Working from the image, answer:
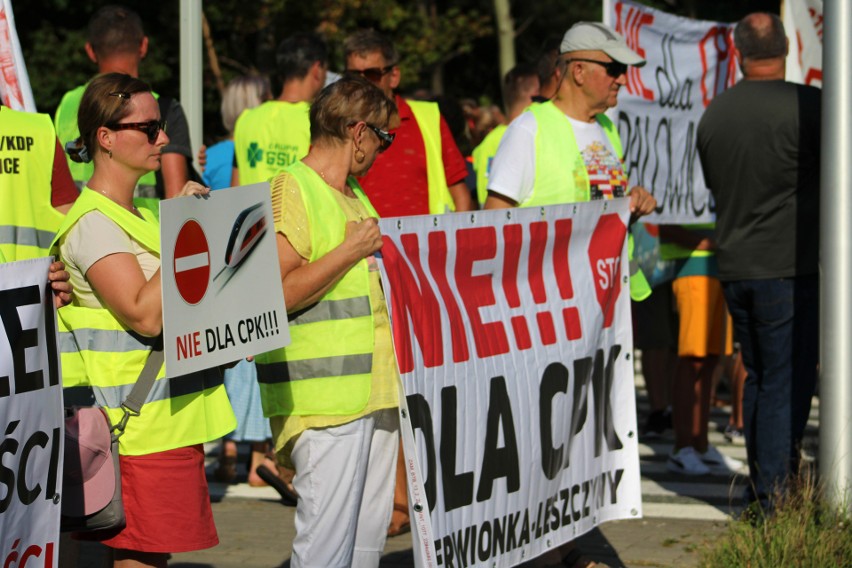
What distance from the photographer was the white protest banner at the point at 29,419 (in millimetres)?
3777

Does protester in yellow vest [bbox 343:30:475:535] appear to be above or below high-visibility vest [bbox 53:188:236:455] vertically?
above

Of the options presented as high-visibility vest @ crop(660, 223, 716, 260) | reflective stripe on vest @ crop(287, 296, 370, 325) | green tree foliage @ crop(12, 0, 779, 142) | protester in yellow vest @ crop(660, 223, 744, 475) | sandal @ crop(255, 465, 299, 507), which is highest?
green tree foliage @ crop(12, 0, 779, 142)

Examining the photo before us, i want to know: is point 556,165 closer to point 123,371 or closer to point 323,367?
point 323,367

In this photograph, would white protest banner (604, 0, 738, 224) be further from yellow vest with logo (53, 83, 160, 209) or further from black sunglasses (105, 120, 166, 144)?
black sunglasses (105, 120, 166, 144)

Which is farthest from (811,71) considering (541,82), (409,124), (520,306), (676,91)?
(520,306)

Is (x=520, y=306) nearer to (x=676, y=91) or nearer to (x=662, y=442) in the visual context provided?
(x=676, y=91)

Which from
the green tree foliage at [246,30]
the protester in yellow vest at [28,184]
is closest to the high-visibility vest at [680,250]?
the protester in yellow vest at [28,184]

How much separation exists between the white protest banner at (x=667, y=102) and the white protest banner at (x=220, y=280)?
3.74 m

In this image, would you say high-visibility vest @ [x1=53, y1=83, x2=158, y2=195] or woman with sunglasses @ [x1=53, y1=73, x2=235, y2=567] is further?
high-visibility vest @ [x1=53, y1=83, x2=158, y2=195]

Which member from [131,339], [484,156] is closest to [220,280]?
[131,339]

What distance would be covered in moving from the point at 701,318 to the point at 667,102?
4.16 ft

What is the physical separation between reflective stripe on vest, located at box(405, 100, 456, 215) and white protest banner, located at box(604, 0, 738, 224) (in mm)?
1238

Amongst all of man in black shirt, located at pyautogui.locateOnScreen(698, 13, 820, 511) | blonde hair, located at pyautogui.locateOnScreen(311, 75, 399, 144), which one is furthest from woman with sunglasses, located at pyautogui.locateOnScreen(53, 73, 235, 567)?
man in black shirt, located at pyautogui.locateOnScreen(698, 13, 820, 511)

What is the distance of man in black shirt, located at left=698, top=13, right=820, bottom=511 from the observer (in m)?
6.48
